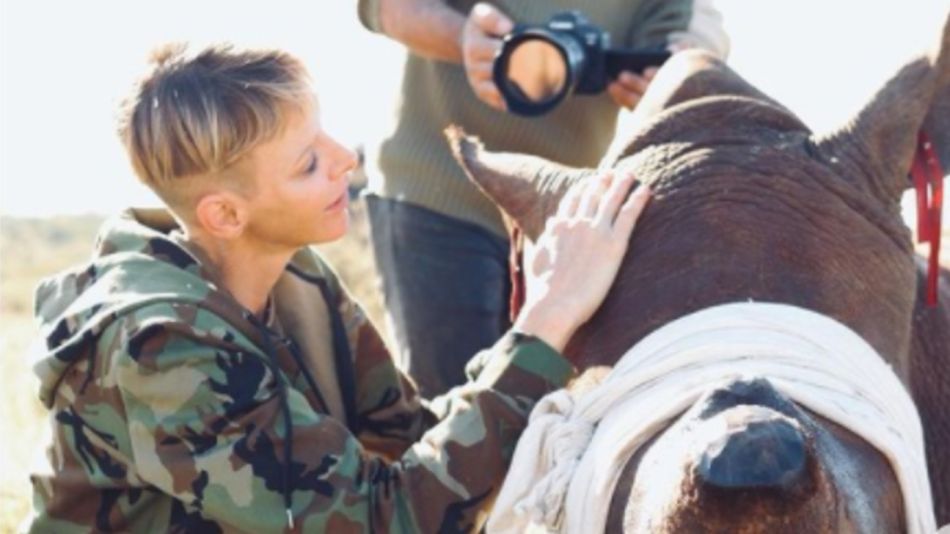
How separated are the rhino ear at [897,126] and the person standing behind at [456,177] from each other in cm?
154

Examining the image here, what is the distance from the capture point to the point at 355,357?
497 cm

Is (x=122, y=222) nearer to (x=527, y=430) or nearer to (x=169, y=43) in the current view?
(x=169, y=43)

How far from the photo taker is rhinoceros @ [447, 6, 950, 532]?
3.36m

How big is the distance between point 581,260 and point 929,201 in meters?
0.77

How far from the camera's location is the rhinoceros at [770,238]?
11.0ft

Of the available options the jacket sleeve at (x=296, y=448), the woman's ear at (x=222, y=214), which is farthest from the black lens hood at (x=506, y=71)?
the jacket sleeve at (x=296, y=448)

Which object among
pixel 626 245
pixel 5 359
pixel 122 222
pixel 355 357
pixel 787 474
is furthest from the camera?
pixel 5 359

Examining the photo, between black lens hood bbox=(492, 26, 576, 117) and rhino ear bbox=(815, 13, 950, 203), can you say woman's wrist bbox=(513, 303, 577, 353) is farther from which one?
black lens hood bbox=(492, 26, 576, 117)

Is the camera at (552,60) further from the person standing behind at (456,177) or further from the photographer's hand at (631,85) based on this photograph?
the person standing behind at (456,177)

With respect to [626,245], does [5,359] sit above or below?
below

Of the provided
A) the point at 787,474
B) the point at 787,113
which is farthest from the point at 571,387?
the point at 787,474

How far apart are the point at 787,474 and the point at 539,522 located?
0.75 m

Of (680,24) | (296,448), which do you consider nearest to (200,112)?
(296,448)

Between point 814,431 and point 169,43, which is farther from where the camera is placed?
point 169,43
